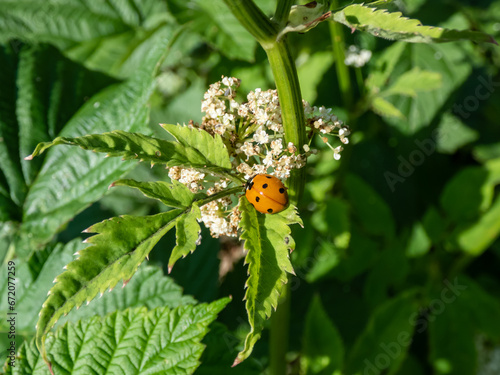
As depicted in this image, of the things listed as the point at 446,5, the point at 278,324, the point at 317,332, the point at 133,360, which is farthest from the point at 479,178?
the point at 133,360

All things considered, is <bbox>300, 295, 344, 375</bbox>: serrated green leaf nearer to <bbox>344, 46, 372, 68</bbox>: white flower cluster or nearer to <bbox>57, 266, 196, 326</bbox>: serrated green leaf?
<bbox>57, 266, 196, 326</bbox>: serrated green leaf

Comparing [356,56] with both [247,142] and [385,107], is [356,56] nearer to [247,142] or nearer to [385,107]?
[385,107]

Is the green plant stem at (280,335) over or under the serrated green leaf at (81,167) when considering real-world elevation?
under

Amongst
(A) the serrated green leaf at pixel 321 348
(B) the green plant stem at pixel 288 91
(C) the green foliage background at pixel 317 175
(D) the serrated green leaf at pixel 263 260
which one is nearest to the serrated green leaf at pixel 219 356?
(C) the green foliage background at pixel 317 175

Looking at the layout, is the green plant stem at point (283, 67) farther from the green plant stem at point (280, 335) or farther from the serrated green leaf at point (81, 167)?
the serrated green leaf at point (81, 167)

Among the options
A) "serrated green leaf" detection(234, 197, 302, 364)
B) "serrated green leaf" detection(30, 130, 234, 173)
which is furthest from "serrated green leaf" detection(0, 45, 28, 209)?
"serrated green leaf" detection(234, 197, 302, 364)

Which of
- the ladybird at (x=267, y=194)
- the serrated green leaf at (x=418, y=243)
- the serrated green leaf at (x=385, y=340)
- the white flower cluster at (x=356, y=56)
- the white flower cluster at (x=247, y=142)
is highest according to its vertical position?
the white flower cluster at (x=247, y=142)

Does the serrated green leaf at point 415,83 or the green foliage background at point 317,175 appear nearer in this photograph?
the green foliage background at point 317,175
